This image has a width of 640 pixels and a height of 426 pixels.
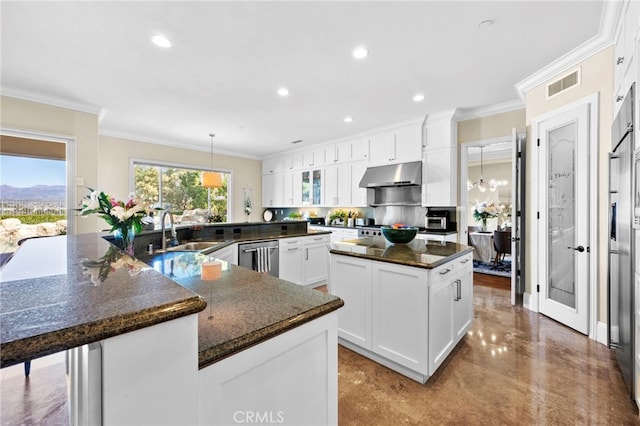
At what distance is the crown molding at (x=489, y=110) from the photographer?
146 inches

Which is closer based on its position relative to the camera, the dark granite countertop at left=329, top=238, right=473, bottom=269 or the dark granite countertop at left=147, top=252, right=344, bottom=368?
the dark granite countertop at left=147, top=252, right=344, bottom=368

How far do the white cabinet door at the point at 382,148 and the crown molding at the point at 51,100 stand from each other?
4289 millimetres

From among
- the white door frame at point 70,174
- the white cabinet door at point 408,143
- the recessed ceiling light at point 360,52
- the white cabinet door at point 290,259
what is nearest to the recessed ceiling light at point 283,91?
the recessed ceiling light at point 360,52

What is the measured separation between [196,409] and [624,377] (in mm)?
2633

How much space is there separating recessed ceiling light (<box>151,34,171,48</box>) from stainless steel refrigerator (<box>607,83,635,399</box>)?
3.37 metres

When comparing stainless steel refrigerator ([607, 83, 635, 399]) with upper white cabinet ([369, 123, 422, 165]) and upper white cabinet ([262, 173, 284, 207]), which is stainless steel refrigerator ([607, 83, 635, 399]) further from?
upper white cabinet ([262, 173, 284, 207])

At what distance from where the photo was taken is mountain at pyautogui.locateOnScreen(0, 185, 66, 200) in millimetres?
3447

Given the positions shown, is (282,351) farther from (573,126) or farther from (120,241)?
(573,126)

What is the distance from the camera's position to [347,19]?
2.08 meters

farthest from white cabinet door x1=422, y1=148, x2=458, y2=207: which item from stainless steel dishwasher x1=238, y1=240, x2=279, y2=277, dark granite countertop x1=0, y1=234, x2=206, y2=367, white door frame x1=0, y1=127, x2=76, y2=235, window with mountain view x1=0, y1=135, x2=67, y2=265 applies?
window with mountain view x1=0, y1=135, x2=67, y2=265

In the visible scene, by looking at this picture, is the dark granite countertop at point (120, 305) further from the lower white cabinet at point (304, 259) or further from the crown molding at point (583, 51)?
the crown molding at point (583, 51)

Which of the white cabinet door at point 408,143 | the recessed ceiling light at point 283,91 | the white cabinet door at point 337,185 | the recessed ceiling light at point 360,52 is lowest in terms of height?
the white cabinet door at point 337,185

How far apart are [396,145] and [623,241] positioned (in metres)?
3.30

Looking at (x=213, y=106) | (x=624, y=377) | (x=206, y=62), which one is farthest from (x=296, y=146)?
(x=624, y=377)
